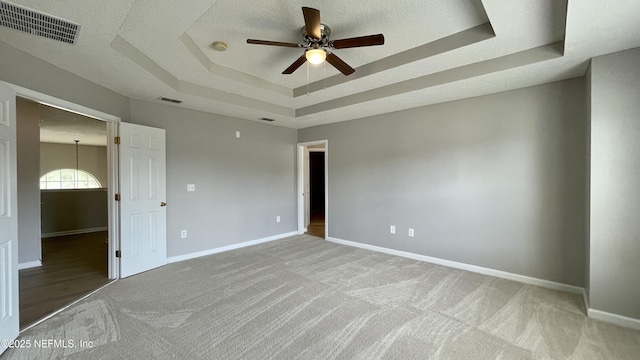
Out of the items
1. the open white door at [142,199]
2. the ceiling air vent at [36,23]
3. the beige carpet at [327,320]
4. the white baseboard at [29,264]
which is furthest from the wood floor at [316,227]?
the ceiling air vent at [36,23]

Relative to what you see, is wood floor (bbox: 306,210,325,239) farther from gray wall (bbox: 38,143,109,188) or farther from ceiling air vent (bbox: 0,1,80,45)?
gray wall (bbox: 38,143,109,188)

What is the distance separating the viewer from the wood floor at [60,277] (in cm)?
260

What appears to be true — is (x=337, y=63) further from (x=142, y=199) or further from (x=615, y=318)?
(x=615, y=318)

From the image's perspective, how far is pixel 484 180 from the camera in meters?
3.39

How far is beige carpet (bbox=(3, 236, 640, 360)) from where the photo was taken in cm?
A: 192

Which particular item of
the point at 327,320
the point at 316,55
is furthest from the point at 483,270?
the point at 316,55

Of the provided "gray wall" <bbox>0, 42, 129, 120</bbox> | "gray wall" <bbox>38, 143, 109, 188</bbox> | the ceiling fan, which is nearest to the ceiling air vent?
"gray wall" <bbox>0, 42, 129, 120</bbox>

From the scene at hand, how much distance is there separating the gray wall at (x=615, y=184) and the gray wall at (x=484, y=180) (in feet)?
1.83

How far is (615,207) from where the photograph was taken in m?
2.26

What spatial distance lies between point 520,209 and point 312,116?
132 inches

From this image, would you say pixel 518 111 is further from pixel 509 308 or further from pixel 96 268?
pixel 96 268

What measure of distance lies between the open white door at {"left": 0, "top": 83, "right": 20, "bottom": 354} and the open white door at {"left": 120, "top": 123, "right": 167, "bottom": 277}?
1244mm

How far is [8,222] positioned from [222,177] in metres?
2.66

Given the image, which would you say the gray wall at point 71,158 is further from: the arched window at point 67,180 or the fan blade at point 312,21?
the fan blade at point 312,21
